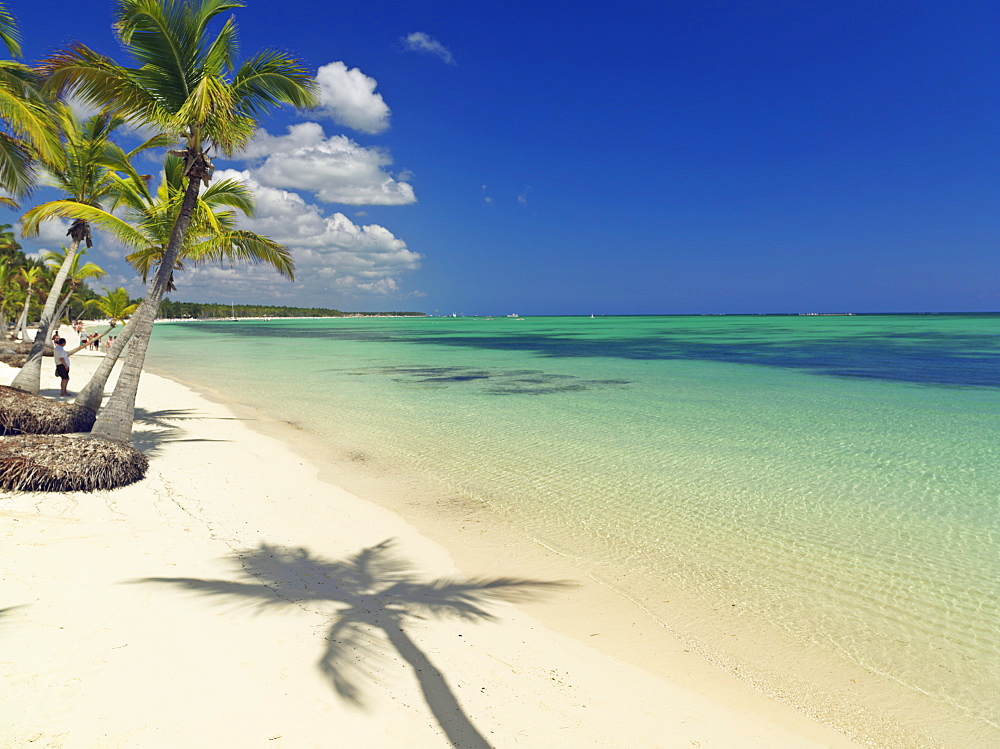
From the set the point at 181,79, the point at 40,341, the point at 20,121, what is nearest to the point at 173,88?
the point at 181,79

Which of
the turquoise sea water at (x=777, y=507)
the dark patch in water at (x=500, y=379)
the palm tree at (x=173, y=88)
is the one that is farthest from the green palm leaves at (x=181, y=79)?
the dark patch in water at (x=500, y=379)

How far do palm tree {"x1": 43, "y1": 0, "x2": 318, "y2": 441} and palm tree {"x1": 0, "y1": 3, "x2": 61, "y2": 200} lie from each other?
1133mm

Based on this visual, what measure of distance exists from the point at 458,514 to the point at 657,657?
377 centimetres

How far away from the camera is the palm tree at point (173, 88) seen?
8.31 metres

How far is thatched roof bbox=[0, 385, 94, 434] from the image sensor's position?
9.20 meters

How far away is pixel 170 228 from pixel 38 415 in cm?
459

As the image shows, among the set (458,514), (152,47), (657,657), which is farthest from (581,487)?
(152,47)

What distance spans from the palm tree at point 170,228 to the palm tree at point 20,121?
3.08 ft

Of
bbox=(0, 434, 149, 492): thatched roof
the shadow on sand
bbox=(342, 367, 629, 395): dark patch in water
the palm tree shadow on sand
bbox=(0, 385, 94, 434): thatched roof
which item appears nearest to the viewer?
the palm tree shadow on sand

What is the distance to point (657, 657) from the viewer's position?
4402 mm

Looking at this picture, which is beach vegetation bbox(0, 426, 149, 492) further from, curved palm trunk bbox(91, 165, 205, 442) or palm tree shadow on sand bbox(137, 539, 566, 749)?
palm tree shadow on sand bbox(137, 539, 566, 749)

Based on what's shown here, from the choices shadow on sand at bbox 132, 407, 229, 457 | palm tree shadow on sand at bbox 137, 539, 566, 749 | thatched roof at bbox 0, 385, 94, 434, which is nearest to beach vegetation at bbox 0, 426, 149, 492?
shadow on sand at bbox 132, 407, 229, 457

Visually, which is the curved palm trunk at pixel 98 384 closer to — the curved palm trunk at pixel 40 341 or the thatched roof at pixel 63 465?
the thatched roof at pixel 63 465

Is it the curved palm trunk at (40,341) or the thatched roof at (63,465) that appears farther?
the curved palm trunk at (40,341)
